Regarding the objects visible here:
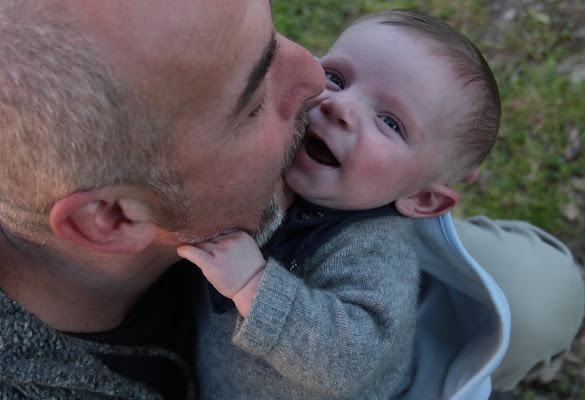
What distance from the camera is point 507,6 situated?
4250mm

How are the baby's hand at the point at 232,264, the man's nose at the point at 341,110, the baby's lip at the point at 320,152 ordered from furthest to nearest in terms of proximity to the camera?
the baby's lip at the point at 320,152 < the man's nose at the point at 341,110 < the baby's hand at the point at 232,264

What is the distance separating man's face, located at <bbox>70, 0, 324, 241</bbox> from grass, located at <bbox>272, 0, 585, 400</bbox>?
232cm

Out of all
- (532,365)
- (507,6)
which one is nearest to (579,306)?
(532,365)

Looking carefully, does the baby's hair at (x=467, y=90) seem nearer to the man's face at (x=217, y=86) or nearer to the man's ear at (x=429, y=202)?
the man's ear at (x=429, y=202)

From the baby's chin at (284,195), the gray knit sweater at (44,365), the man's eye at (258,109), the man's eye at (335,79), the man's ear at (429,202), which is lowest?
the gray knit sweater at (44,365)

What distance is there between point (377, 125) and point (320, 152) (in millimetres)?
245

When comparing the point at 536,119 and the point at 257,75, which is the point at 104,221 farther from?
the point at 536,119

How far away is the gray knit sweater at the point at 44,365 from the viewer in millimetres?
1521

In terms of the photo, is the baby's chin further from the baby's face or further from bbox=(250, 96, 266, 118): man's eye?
bbox=(250, 96, 266, 118): man's eye

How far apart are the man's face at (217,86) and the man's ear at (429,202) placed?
61cm

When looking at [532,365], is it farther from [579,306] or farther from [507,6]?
[507,6]

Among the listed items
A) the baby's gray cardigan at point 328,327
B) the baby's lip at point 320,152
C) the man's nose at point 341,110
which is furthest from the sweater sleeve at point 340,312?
the man's nose at point 341,110

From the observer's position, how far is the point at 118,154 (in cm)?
140

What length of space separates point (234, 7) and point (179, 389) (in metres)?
1.53
